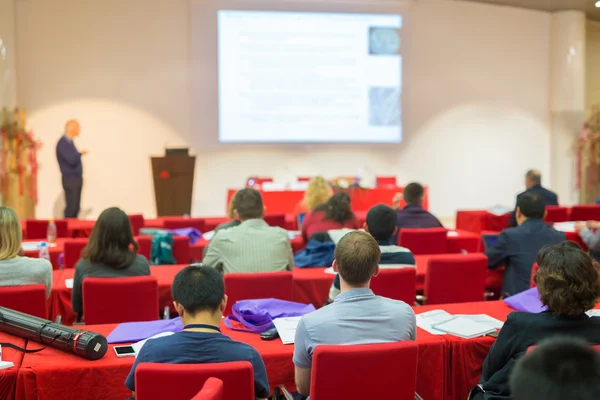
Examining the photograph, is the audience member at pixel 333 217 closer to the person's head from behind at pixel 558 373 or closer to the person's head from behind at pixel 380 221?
the person's head from behind at pixel 380 221

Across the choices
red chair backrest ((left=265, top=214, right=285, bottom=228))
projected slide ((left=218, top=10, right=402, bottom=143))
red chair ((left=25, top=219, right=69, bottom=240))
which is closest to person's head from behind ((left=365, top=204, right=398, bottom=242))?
red chair backrest ((left=265, top=214, right=285, bottom=228))

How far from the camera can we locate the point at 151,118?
10852 millimetres

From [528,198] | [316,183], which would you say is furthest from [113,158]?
[528,198]

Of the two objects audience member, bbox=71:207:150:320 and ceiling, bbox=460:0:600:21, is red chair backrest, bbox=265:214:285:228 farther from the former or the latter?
ceiling, bbox=460:0:600:21

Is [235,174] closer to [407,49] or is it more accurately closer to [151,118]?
[151,118]

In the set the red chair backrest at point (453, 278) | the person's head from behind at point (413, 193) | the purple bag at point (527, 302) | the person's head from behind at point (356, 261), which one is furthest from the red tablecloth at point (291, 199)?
the person's head from behind at point (356, 261)

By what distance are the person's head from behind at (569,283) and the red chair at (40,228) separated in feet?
17.1

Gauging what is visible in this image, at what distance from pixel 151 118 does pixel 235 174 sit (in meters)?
1.67

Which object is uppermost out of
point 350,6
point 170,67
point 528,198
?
point 350,6

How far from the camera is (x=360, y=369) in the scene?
228cm

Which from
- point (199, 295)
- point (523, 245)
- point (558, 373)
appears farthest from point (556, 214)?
point (558, 373)

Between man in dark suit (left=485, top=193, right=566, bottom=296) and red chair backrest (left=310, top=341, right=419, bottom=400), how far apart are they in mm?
2584

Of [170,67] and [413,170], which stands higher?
[170,67]

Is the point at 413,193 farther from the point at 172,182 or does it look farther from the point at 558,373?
the point at 558,373
